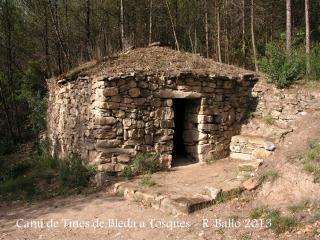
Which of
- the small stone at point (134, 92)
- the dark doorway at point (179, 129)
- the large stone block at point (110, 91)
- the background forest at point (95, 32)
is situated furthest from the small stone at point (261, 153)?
the background forest at point (95, 32)

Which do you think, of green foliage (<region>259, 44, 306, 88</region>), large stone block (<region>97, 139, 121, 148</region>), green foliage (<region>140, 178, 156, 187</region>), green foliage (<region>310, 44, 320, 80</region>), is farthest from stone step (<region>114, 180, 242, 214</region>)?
green foliage (<region>310, 44, 320, 80</region>)

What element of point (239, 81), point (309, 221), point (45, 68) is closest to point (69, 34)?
point (45, 68)

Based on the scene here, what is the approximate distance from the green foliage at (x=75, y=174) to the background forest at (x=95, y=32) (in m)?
6.53

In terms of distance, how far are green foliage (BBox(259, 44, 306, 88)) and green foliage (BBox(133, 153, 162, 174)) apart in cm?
389

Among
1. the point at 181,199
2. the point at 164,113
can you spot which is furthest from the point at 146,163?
the point at 181,199

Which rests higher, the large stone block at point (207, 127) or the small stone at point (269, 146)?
the large stone block at point (207, 127)

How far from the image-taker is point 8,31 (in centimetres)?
1392

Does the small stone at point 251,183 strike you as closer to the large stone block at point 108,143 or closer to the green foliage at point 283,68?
the large stone block at point 108,143

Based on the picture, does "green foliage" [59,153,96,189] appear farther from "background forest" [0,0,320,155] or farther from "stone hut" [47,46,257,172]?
"background forest" [0,0,320,155]

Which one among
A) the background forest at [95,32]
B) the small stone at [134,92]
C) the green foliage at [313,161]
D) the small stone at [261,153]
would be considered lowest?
the small stone at [261,153]

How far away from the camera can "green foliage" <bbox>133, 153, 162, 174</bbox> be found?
650cm

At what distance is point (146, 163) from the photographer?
260 inches

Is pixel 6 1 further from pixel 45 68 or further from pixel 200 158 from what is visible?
pixel 200 158

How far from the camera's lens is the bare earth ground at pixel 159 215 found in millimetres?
4035
